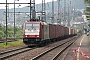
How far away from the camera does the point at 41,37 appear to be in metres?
38.3

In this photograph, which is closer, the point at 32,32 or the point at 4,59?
the point at 4,59

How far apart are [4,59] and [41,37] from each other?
1742 cm

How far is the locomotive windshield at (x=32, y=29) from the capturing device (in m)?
38.2

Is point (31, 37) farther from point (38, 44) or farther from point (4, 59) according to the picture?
point (4, 59)

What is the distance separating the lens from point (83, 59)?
2127cm

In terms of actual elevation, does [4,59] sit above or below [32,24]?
below

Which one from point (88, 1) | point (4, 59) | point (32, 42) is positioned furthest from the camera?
point (88, 1)

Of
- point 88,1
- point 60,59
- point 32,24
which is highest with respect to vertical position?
point 88,1

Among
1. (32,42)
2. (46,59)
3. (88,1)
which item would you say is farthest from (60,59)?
(88,1)

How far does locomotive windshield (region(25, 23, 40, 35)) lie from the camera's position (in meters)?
38.2

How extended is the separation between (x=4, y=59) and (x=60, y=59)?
12.6ft

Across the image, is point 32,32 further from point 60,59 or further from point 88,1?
point 88,1

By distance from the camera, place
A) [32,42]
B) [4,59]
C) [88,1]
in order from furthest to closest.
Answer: [88,1] → [32,42] → [4,59]

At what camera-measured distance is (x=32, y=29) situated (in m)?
38.5
